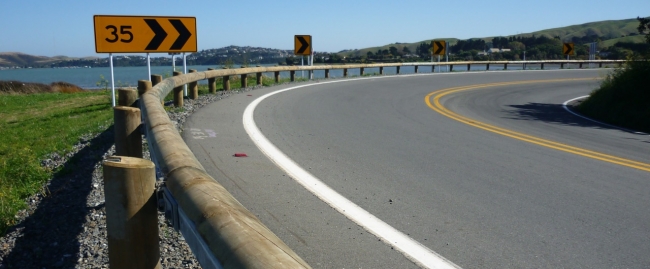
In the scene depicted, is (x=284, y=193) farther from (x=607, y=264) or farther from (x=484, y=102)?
(x=484, y=102)

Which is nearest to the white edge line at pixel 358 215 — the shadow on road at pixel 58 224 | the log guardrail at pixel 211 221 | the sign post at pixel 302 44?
the log guardrail at pixel 211 221

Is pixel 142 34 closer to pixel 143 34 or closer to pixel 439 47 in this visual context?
pixel 143 34

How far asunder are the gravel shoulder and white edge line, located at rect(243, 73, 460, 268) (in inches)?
60.5

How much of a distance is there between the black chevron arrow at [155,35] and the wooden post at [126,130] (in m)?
9.99

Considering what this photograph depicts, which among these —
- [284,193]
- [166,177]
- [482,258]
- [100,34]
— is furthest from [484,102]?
[166,177]

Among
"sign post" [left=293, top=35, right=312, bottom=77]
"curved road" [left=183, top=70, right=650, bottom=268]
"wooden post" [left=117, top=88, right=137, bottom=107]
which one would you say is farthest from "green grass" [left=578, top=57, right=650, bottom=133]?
"sign post" [left=293, top=35, right=312, bottom=77]

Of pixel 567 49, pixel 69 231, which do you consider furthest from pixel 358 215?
pixel 567 49

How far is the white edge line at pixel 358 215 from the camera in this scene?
460cm

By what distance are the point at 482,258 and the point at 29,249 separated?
11.9ft

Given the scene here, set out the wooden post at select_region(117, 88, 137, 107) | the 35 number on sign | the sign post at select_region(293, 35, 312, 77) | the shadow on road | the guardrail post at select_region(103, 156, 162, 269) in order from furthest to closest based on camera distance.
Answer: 1. the sign post at select_region(293, 35, 312, 77)
2. the 35 number on sign
3. the wooden post at select_region(117, 88, 137, 107)
4. the shadow on road
5. the guardrail post at select_region(103, 156, 162, 269)

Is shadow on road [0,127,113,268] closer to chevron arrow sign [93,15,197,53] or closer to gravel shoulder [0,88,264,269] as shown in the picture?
gravel shoulder [0,88,264,269]

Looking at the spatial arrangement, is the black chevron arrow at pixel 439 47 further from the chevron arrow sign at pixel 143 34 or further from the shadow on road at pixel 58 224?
the shadow on road at pixel 58 224

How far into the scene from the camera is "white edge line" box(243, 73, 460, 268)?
4.60 m

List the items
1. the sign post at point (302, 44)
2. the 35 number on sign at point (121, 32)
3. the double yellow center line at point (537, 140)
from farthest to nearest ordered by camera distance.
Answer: the sign post at point (302, 44) < the 35 number on sign at point (121, 32) < the double yellow center line at point (537, 140)
